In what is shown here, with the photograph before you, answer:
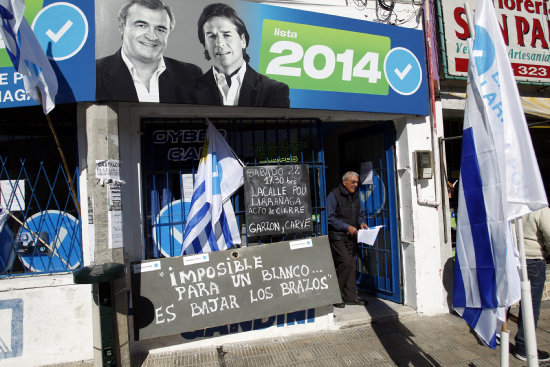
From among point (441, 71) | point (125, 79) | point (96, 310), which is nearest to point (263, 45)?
point (125, 79)

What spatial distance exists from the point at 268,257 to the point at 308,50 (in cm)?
248

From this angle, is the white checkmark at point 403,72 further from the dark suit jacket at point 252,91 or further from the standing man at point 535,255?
the standing man at point 535,255

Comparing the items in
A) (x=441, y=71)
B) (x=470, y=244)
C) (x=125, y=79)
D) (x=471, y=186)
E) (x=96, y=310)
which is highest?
(x=441, y=71)

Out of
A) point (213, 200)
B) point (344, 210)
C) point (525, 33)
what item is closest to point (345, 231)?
point (344, 210)

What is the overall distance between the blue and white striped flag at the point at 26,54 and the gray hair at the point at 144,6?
776mm

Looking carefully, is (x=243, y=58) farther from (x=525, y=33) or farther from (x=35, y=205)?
(x=525, y=33)

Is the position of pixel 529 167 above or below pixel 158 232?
above

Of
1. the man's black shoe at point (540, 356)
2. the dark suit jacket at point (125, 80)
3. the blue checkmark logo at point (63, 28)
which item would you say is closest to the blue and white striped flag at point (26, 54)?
the blue checkmark logo at point (63, 28)

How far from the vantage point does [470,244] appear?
2670 mm

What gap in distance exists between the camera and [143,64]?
3.57m

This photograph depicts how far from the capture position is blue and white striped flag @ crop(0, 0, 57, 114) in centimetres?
292

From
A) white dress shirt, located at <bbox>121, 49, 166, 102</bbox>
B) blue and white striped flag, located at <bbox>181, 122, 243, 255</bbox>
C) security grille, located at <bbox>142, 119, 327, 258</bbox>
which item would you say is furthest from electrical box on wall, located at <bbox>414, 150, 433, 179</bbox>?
white dress shirt, located at <bbox>121, 49, 166, 102</bbox>

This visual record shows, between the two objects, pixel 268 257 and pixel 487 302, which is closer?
pixel 487 302

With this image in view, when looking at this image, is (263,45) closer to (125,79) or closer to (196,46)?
(196,46)
